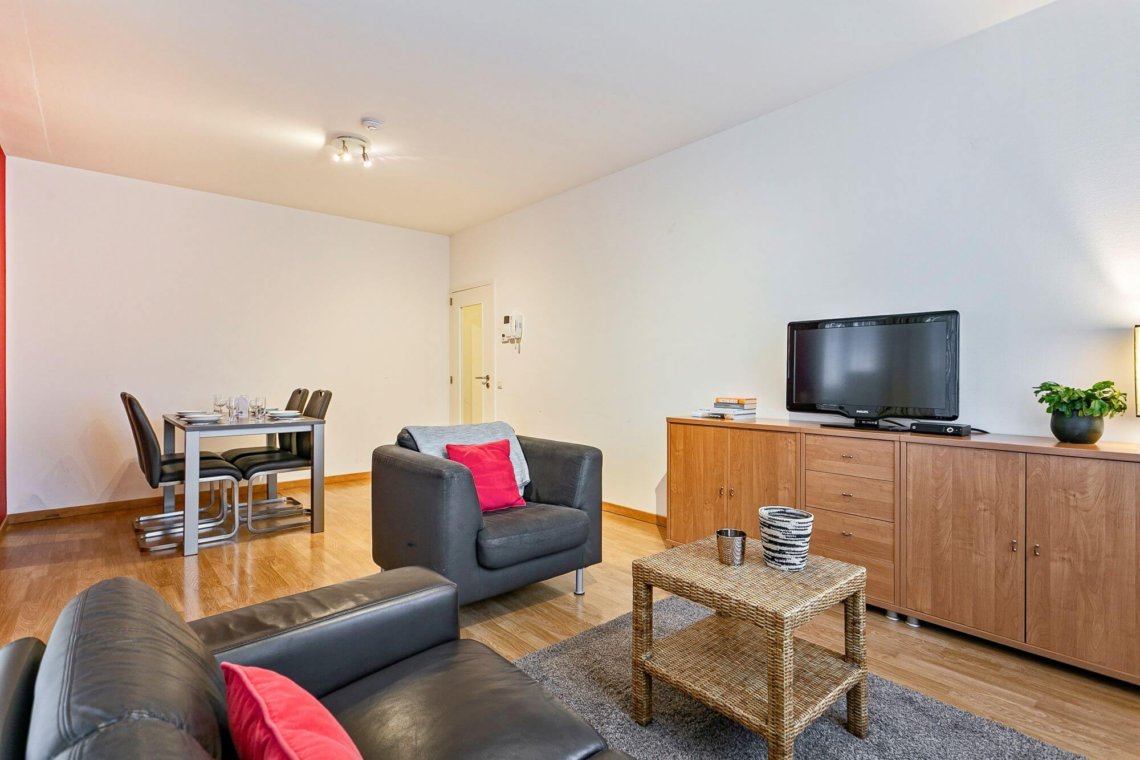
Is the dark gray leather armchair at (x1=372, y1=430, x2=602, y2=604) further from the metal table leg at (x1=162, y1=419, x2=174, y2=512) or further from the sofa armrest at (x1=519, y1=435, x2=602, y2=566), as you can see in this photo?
the metal table leg at (x1=162, y1=419, x2=174, y2=512)

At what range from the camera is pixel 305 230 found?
17.6 feet

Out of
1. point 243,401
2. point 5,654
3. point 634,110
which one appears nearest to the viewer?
point 5,654

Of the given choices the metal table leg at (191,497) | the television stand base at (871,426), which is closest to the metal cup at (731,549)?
the television stand base at (871,426)

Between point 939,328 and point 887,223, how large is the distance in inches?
26.2

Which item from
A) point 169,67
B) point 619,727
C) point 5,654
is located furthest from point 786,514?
point 169,67

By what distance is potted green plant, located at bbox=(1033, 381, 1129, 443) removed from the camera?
2111 mm

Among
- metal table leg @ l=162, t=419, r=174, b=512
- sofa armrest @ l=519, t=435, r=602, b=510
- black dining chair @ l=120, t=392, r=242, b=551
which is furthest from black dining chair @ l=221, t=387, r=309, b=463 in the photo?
sofa armrest @ l=519, t=435, r=602, b=510

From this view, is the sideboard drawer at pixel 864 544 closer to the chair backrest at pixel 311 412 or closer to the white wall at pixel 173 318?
the chair backrest at pixel 311 412

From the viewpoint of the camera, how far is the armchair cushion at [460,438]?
279 centimetres

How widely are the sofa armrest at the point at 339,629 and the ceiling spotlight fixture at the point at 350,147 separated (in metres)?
3.18

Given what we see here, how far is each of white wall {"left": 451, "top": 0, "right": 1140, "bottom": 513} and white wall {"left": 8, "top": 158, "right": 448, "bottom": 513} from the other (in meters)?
2.32

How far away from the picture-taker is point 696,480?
3275 mm

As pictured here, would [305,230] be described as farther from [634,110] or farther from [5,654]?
[5,654]

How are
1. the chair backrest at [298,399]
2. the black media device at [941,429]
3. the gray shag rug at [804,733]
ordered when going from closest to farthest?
the gray shag rug at [804,733] < the black media device at [941,429] < the chair backrest at [298,399]
